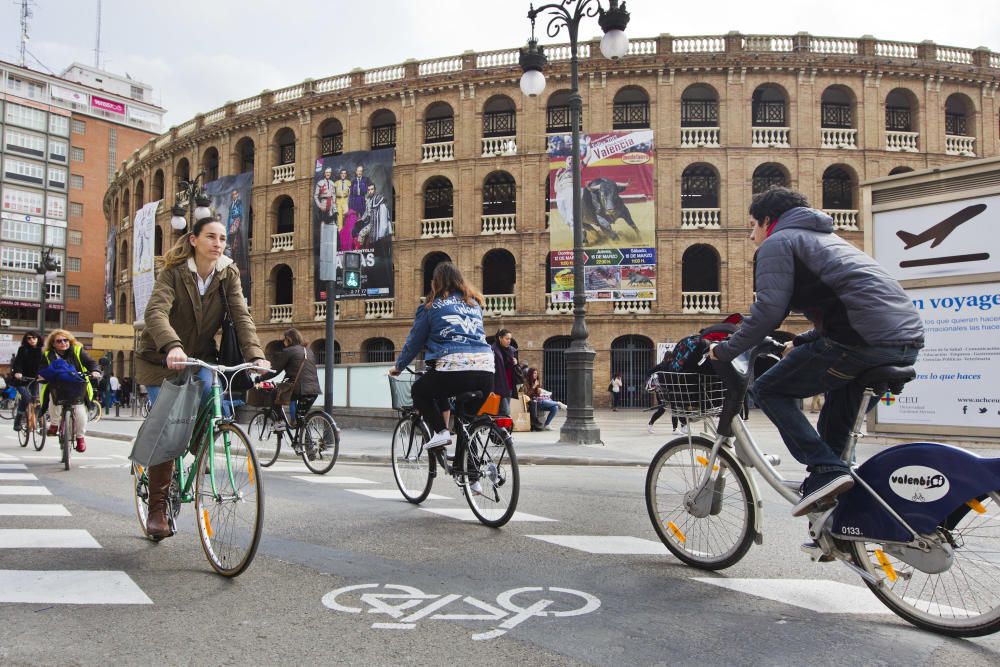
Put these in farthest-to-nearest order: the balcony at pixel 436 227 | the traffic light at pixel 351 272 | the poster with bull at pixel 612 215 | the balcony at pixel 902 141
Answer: the balcony at pixel 436 227 → the balcony at pixel 902 141 → the poster with bull at pixel 612 215 → the traffic light at pixel 351 272

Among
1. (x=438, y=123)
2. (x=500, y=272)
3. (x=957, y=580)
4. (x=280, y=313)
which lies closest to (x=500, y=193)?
(x=500, y=272)

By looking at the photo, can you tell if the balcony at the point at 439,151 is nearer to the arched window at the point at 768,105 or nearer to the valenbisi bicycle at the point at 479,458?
the arched window at the point at 768,105

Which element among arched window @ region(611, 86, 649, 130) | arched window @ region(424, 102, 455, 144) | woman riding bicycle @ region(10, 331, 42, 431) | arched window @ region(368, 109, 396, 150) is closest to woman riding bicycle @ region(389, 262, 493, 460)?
woman riding bicycle @ region(10, 331, 42, 431)

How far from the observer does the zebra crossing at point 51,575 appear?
343 cm

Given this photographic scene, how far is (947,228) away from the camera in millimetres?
10641

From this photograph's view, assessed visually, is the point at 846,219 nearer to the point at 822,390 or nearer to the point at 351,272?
the point at 351,272

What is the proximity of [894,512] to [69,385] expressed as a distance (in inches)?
394

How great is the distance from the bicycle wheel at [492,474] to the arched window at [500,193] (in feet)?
88.4

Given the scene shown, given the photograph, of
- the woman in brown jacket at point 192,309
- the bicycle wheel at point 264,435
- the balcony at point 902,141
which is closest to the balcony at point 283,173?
the bicycle wheel at point 264,435

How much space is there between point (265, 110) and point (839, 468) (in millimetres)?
36589

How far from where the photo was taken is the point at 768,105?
1203 inches

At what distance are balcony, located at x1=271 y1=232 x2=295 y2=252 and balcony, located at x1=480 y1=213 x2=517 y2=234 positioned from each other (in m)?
9.95

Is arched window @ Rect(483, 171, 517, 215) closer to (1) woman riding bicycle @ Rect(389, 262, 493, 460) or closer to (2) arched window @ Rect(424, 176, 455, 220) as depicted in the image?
(2) arched window @ Rect(424, 176, 455, 220)

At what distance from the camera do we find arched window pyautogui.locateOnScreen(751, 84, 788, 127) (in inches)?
1192
